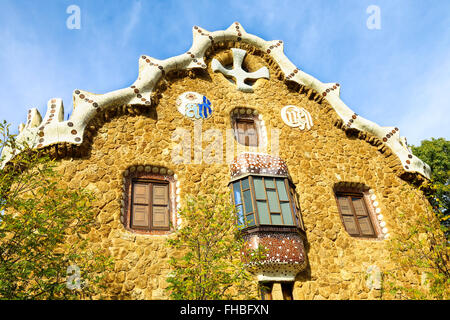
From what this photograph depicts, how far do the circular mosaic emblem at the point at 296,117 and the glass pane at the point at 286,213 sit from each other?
2.62 m

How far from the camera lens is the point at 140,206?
7.30 meters

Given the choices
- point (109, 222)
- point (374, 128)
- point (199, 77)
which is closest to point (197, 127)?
point (199, 77)

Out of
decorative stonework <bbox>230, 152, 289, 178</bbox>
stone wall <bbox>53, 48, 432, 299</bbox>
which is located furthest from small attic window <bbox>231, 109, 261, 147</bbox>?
decorative stonework <bbox>230, 152, 289, 178</bbox>

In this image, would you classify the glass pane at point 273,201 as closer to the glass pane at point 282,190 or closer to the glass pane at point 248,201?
the glass pane at point 282,190

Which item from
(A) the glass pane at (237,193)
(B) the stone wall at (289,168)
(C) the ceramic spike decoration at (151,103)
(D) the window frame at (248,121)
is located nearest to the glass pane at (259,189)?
(A) the glass pane at (237,193)

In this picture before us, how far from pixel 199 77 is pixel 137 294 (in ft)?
17.7

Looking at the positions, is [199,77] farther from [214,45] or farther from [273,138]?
[273,138]

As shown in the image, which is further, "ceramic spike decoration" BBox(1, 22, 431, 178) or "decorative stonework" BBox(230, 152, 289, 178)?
"decorative stonework" BBox(230, 152, 289, 178)

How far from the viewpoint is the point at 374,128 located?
9.77 m

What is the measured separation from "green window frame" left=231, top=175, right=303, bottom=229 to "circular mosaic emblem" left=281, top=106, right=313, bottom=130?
2139 mm

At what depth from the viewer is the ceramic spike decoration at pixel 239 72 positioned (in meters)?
9.70

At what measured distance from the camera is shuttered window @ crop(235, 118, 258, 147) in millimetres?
8992

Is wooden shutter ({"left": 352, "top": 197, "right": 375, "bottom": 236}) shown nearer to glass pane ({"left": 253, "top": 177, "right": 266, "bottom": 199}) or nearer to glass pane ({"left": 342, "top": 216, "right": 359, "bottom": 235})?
glass pane ({"left": 342, "top": 216, "right": 359, "bottom": 235})

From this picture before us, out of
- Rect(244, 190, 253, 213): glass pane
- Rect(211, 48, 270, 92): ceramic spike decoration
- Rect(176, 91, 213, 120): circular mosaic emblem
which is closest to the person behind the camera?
Rect(244, 190, 253, 213): glass pane
